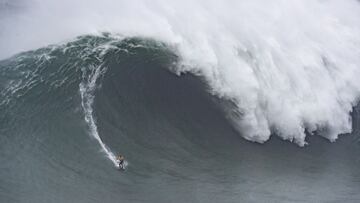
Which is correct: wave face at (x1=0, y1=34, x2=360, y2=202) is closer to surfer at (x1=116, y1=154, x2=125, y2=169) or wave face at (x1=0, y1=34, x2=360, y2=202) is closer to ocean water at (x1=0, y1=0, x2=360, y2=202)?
ocean water at (x1=0, y1=0, x2=360, y2=202)

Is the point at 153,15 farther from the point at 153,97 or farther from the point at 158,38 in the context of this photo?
the point at 153,97

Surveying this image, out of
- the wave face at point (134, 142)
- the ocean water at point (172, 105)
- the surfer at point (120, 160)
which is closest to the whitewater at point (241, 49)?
the ocean water at point (172, 105)

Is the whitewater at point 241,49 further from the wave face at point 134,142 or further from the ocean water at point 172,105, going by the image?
the wave face at point 134,142

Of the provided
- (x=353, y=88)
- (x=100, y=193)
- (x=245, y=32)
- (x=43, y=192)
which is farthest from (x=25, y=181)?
(x=353, y=88)

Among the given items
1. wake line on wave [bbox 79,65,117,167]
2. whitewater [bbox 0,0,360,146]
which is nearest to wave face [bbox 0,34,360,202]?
wake line on wave [bbox 79,65,117,167]

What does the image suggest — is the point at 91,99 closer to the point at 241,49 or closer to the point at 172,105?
the point at 172,105
